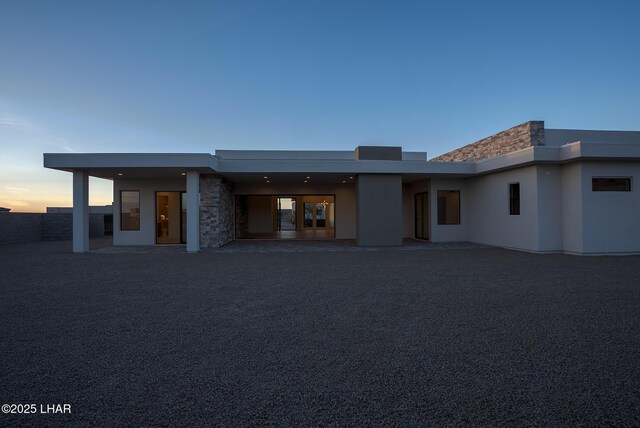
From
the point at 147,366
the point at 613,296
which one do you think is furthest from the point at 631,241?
the point at 147,366

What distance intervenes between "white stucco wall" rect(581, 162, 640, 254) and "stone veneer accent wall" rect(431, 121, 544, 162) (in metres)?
5.31

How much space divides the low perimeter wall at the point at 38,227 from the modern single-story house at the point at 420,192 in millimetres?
6383

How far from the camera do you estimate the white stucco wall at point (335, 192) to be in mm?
16484

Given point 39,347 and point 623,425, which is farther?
point 39,347

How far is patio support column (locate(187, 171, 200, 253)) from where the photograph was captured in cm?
1158

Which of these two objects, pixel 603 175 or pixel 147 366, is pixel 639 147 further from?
pixel 147 366

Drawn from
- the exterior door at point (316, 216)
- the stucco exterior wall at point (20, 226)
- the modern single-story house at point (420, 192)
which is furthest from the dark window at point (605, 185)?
the stucco exterior wall at point (20, 226)

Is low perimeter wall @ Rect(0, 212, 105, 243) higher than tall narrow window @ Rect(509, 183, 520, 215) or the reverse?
the reverse

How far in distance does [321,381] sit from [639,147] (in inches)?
483

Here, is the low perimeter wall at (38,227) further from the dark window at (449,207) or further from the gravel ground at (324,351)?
the dark window at (449,207)

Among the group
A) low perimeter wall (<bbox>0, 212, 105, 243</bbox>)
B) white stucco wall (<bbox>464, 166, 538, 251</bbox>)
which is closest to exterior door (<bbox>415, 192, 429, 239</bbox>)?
white stucco wall (<bbox>464, 166, 538, 251</bbox>)

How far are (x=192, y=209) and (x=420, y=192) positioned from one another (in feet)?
34.5

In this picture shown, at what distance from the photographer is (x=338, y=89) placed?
15609mm

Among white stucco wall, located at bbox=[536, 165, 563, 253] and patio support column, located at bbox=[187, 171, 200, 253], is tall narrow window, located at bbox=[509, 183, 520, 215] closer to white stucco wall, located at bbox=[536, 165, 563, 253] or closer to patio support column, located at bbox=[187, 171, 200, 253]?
white stucco wall, located at bbox=[536, 165, 563, 253]
